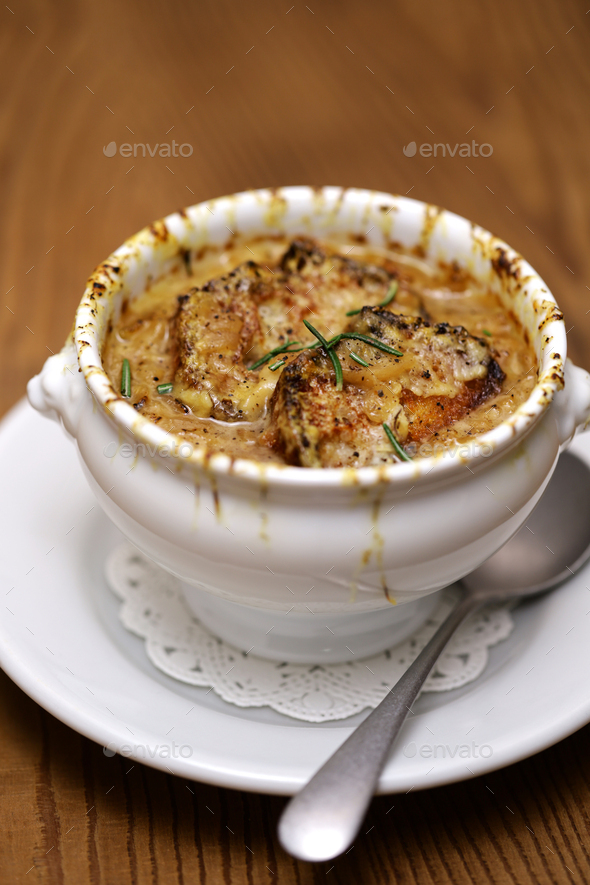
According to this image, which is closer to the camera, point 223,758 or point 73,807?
point 223,758

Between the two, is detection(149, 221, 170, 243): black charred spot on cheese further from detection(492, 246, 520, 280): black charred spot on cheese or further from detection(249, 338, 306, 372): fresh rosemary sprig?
detection(492, 246, 520, 280): black charred spot on cheese

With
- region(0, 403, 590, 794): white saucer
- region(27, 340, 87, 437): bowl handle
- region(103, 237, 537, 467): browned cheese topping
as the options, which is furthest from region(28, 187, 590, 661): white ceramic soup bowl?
region(0, 403, 590, 794): white saucer

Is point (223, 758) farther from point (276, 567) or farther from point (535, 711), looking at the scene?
point (535, 711)

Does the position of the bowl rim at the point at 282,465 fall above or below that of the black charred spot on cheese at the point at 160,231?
below

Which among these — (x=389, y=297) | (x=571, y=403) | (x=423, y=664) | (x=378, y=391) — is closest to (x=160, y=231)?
(x=389, y=297)

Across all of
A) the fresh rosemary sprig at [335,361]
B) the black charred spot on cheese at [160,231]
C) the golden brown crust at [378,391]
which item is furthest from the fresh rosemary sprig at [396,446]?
the black charred spot on cheese at [160,231]

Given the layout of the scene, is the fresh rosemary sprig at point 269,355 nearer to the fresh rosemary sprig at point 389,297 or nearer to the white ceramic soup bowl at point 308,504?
the fresh rosemary sprig at point 389,297

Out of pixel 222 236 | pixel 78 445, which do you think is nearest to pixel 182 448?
pixel 78 445
